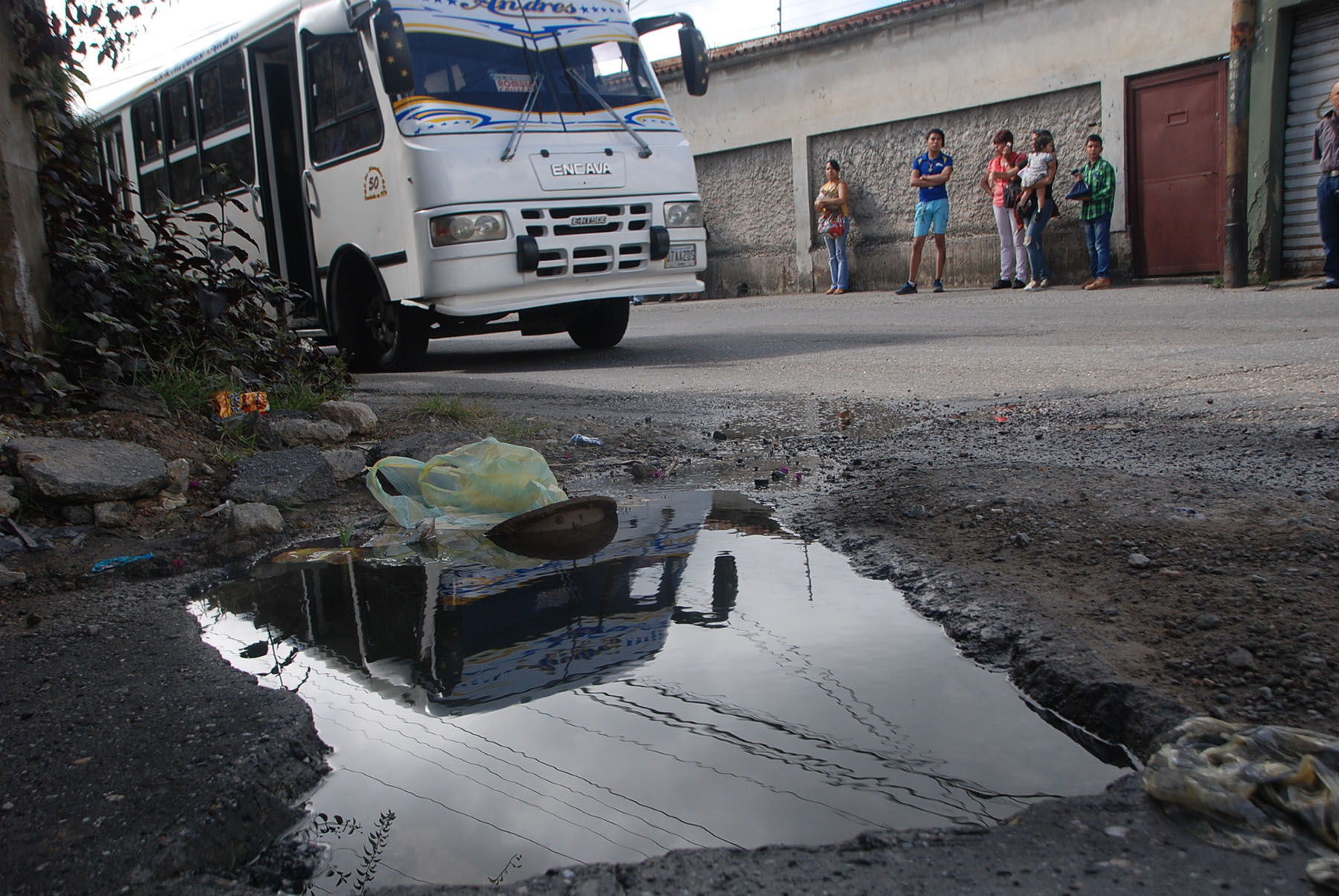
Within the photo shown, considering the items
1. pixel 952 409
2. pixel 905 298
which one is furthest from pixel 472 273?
pixel 905 298

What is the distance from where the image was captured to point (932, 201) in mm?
12500

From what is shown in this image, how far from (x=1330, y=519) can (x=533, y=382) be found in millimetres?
4331

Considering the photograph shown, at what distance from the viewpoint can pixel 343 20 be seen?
676 cm

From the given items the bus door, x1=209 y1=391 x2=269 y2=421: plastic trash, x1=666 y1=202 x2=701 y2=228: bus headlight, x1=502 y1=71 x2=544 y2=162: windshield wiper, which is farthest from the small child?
x1=209 y1=391 x2=269 y2=421: plastic trash

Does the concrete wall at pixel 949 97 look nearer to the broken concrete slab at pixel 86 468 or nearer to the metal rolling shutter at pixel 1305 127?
the metal rolling shutter at pixel 1305 127

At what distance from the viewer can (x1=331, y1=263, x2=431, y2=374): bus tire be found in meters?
7.20

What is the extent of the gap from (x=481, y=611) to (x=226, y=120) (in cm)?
720

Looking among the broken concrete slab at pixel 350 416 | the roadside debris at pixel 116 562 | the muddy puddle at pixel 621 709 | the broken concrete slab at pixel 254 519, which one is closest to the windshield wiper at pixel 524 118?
the broken concrete slab at pixel 350 416

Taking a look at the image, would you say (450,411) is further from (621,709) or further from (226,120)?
(226,120)

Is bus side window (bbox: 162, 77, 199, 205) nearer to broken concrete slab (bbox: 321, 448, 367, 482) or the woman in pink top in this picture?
broken concrete slab (bbox: 321, 448, 367, 482)

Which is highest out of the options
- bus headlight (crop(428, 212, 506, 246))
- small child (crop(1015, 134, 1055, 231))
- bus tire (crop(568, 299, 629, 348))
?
small child (crop(1015, 134, 1055, 231))

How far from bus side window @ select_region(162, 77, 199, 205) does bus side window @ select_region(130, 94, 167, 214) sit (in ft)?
0.45

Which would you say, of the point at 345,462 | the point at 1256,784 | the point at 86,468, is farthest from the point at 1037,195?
the point at 1256,784

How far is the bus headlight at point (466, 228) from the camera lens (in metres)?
6.47
